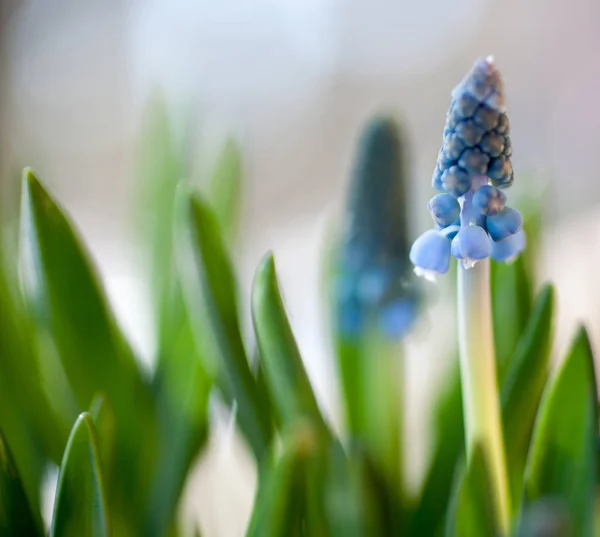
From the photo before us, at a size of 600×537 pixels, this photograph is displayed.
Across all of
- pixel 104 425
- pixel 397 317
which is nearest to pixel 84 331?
pixel 104 425

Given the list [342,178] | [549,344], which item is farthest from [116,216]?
[549,344]

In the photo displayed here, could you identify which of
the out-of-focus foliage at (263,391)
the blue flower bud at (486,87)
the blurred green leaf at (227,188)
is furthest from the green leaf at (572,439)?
the blurred green leaf at (227,188)

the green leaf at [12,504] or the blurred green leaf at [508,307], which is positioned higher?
the blurred green leaf at [508,307]

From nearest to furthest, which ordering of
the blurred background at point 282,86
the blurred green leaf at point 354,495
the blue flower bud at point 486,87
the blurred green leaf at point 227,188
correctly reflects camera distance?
the blue flower bud at point 486,87 → the blurred green leaf at point 354,495 → the blurred green leaf at point 227,188 → the blurred background at point 282,86

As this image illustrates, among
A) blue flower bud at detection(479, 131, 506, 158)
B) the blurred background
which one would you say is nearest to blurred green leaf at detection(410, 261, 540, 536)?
blue flower bud at detection(479, 131, 506, 158)

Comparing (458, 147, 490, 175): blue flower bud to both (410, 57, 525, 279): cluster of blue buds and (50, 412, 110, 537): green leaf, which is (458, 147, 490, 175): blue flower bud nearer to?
(410, 57, 525, 279): cluster of blue buds

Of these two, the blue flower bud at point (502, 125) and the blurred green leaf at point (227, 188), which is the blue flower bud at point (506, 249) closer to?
the blue flower bud at point (502, 125)

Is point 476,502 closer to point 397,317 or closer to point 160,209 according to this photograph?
point 397,317
